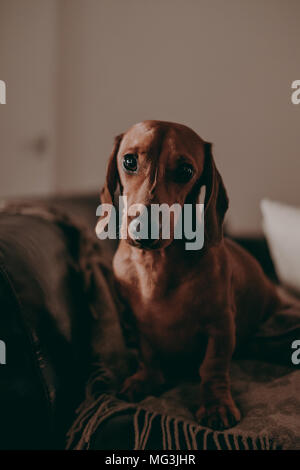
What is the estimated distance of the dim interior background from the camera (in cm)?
195

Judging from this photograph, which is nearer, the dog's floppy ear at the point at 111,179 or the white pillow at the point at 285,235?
the dog's floppy ear at the point at 111,179

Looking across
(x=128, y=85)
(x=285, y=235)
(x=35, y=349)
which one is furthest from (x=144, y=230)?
(x=128, y=85)

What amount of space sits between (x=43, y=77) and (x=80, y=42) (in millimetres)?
376

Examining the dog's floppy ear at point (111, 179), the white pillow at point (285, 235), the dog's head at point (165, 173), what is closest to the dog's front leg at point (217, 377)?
the dog's head at point (165, 173)

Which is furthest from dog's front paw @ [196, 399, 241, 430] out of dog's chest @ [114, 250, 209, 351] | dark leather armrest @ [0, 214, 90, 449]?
dark leather armrest @ [0, 214, 90, 449]

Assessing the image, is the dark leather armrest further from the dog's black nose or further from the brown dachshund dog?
the dog's black nose

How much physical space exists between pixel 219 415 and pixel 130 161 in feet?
1.56

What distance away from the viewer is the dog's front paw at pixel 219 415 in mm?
708

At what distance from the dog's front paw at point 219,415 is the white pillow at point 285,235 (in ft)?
2.19

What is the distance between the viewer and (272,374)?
878 millimetres

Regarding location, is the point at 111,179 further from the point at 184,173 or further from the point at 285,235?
the point at 285,235

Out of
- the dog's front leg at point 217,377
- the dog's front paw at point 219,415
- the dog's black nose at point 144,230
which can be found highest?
the dog's black nose at point 144,230

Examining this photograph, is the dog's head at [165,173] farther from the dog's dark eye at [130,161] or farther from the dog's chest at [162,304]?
the dog's chest at [162,304]

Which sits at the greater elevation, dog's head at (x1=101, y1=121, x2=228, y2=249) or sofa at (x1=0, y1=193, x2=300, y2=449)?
dog's head at (x1=101, y1=121, x2=228, y2=249)
